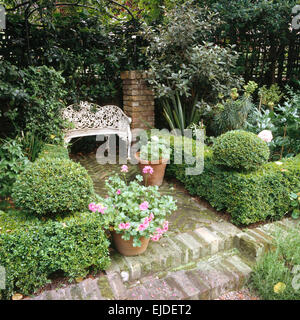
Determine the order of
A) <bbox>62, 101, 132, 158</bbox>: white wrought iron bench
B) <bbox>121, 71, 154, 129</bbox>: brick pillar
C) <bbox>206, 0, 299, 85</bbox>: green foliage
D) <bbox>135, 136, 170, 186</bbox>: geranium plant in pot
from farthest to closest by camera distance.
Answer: <bbox>206, 0, 299, 85</bbox>: green foliage
<bbox>121, 71, 154, 129</bbox>: brick pillar
<bbox>62, 101, 132, 158</bbox>: white wrought iron bench
<bbox>135, 136, 170, 186</bbox>: geranium plant in pot

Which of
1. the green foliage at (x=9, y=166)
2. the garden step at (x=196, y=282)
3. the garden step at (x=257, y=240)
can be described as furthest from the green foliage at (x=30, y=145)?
the garden step at (x=257, y=240)

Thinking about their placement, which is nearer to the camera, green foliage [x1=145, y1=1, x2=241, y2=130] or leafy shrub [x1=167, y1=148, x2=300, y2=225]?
leafy shrub [x1=167, y1=148, x2=300, y2=225]

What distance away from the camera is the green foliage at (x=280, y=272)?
2.24 meters

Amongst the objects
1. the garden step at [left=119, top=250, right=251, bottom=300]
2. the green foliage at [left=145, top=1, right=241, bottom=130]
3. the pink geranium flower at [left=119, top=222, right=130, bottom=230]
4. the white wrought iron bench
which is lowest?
the garden step at [left=119, top=250, right=251, bottom=300]

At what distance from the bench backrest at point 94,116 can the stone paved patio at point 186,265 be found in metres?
2.72

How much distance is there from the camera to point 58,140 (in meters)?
4.02

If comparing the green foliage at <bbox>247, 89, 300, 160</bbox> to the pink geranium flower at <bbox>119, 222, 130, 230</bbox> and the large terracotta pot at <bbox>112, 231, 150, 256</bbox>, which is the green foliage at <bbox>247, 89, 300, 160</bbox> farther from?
the pink geranium flower at <bbox>119, 222, 130, 230</bbox>

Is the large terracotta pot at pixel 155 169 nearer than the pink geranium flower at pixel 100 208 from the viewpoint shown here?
No

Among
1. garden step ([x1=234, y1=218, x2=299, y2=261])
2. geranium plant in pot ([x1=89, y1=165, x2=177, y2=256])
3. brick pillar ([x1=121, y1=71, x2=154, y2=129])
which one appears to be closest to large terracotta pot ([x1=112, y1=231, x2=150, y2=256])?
geranium plant in pot ([x1=89, y1=165, x2=177, y2=256])

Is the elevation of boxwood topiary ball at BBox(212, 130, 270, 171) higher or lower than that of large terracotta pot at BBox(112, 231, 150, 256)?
higher

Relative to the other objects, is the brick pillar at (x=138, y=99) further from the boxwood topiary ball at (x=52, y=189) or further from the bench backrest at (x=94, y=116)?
the boxwood topiary ball at (x=52, y=189)

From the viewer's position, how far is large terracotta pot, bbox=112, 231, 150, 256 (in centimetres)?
246

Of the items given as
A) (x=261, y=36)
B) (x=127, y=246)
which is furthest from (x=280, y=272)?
(x=261, y=36)

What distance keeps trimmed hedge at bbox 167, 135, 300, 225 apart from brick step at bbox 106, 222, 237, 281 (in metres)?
0.28
